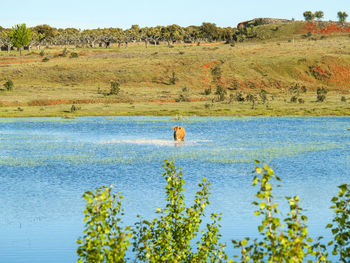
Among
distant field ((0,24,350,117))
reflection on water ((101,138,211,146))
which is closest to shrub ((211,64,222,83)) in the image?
distant field ((0,24,350,117))

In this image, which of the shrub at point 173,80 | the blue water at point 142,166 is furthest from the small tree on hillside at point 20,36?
the blue water at point 142,166

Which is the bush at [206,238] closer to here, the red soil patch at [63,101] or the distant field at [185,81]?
the distant field at [185,81]

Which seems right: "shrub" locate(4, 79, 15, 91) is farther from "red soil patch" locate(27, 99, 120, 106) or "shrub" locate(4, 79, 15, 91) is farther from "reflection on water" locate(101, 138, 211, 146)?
"reflection on water" locate(101, 138, 211, 146)

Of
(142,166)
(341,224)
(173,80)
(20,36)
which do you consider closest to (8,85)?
(173,80)

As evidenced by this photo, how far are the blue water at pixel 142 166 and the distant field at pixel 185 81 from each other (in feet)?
32.1

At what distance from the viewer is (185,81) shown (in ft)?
374

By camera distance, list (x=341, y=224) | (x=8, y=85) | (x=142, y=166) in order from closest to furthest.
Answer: (x=341, y=224) < (x=142, y=166) < (x=8, y=85)

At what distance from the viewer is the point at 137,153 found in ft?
142

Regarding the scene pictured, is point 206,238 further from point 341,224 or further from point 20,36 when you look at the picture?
point 20,36

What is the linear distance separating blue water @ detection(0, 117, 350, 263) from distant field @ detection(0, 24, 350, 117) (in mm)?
9771

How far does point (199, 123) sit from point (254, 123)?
5826 millimetres

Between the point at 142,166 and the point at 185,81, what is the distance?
254 ft

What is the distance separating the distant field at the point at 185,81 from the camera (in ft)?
257

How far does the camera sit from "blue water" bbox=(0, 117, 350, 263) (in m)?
23.0
